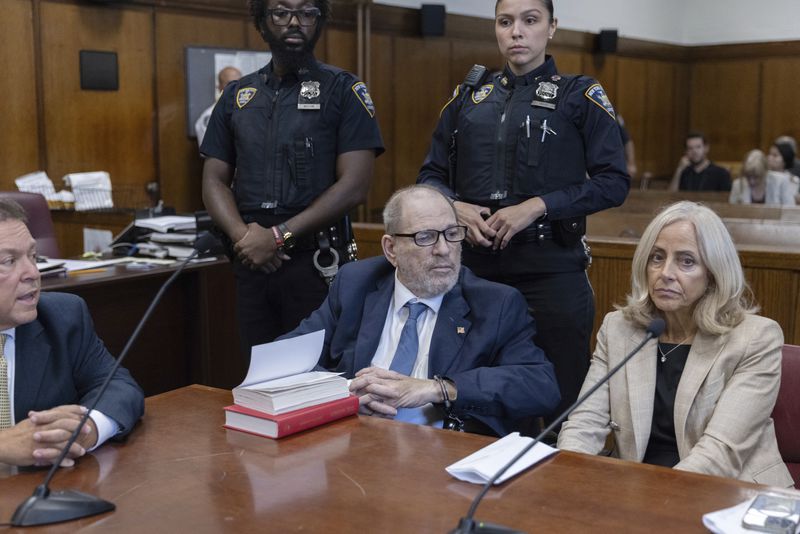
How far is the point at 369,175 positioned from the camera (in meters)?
3.23

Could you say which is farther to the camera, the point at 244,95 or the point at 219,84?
the point at 219,84

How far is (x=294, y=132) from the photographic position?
124 inches

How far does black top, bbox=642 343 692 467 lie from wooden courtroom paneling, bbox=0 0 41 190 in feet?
17.2

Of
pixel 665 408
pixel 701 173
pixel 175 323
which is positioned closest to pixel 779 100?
pixel 701 173

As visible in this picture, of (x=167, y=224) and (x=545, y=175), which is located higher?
(x=545, y=175)

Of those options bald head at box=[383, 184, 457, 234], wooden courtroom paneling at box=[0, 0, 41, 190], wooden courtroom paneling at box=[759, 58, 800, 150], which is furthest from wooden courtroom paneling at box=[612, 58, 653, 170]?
bald head at box=[383, 184, 457, 234]

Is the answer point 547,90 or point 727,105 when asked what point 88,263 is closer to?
point 547,90

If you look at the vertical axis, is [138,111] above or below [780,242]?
above

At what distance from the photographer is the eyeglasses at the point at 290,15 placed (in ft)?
10.1

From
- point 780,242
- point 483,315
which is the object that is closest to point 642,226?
point 780,242

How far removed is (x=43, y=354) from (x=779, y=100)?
12708 millimetres

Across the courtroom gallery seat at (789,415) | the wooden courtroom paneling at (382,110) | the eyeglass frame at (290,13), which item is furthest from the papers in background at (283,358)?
the wooden courtroom paneling at (382,110)

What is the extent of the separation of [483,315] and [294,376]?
0.56m

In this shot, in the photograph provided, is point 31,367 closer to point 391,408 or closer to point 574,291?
point 391,408
